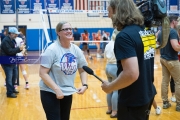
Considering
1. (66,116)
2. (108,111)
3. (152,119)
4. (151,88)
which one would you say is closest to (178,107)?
(152,119)

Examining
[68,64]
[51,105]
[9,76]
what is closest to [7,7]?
[9,76]

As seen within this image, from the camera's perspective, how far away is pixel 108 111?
207 inches

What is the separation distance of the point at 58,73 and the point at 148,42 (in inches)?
50.7

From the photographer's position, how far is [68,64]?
3115 mm

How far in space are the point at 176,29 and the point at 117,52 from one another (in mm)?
3633

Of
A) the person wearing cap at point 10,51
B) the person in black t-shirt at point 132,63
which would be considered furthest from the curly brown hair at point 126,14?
the person wearing cap at point 10,51

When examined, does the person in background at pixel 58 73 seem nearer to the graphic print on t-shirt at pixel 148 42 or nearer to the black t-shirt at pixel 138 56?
the black t-shirt at pixel 138 56

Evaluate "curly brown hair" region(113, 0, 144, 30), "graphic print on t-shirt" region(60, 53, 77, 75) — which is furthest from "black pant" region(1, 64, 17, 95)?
"curly brown hair" region(113, 0, 144, 30)

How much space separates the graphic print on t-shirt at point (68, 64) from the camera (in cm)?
308

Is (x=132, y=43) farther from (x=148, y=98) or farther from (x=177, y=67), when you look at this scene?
(x=177, y=67)

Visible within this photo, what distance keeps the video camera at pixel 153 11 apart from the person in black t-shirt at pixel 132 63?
0.13m

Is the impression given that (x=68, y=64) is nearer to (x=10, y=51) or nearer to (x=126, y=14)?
(x=126, y=14)

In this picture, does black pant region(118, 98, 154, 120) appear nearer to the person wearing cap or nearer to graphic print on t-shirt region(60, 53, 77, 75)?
graphic print on t-shirt region(60, 53, 77, 75)

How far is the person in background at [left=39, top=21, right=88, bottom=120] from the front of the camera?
9.87 ft
